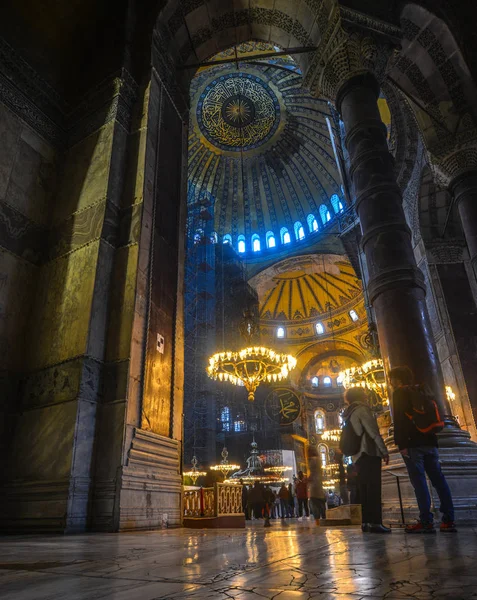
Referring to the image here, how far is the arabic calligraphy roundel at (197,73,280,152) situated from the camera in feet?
70.9

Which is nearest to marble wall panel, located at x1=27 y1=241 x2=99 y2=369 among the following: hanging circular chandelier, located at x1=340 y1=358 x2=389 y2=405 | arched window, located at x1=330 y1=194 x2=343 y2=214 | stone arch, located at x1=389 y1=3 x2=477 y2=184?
stone arch, located at x1=389 y1=3 x2=477 y2=184

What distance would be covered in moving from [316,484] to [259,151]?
789 inches

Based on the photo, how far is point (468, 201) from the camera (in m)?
8.10

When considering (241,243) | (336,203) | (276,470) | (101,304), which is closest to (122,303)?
(101,304)

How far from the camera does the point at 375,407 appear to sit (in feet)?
45.0

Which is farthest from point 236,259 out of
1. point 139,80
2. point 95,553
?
point 95,553

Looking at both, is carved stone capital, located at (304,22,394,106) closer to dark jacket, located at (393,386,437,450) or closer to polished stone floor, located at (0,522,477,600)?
dark jacket, located at (393,386,437,450)

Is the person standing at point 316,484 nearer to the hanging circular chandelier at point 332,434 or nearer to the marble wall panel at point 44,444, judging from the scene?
the marble wall panel at point 44,444

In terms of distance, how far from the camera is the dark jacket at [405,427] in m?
3.44

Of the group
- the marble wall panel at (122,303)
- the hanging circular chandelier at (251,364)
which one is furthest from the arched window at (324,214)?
the marble wall panel at (122,303)

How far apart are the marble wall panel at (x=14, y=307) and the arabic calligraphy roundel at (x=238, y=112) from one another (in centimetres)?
1889

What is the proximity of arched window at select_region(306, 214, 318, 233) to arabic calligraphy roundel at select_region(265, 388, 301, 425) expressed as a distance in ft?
33.7

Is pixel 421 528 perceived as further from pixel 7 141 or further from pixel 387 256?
pixel 7 141

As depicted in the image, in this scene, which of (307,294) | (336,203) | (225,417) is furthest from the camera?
(307,294)
